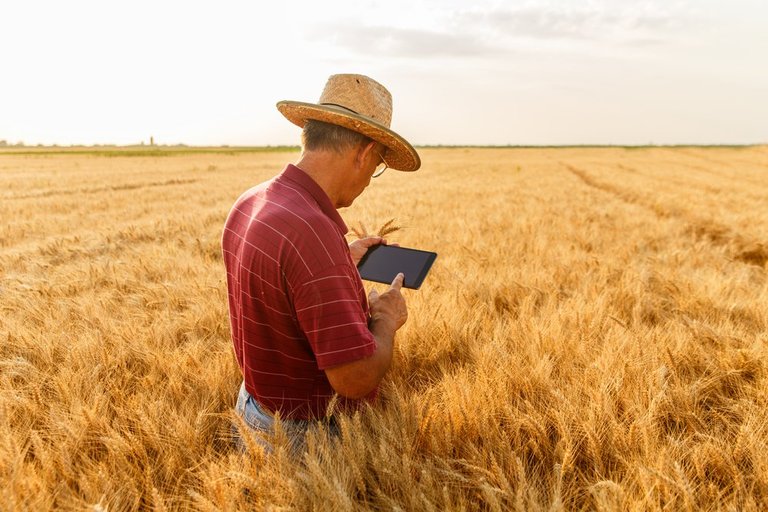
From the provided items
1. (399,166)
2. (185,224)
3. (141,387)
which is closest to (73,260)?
(185,224)

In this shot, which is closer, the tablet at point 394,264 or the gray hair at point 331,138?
the gray hair at point 331,138

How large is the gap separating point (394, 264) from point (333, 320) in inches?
26.7

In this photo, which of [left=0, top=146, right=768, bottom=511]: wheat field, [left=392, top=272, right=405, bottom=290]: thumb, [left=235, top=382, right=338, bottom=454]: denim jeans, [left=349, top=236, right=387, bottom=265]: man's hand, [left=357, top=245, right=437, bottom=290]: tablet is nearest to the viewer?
[left=0, top=146, right=768, bottom=511]: wheat field

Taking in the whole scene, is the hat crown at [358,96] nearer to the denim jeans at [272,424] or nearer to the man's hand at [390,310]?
the man's hand at [390,310]

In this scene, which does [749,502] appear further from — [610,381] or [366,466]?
[366,466]

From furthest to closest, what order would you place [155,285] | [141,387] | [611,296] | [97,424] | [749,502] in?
[155,285] < [611,296] < [141,387] < [97,424] < [749,502]

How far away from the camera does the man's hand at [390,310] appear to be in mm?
1526

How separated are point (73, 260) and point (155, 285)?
7.50ft

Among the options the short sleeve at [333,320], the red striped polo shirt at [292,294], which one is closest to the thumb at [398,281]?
the red striped polo shirt at [292,294]

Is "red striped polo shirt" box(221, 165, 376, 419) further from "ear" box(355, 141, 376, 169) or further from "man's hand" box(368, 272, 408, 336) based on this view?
"ear" box(355, 141, 376, 169)

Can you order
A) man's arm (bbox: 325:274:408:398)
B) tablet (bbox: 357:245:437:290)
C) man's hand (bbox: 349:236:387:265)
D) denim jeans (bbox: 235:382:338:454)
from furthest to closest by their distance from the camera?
man's hand (bbox: 349:236:387:265), tablet (bbox: 357:245:437:290), denim jeans (bbox: 235:382:338:454), man's arm (bbox: 325:274:408:398)

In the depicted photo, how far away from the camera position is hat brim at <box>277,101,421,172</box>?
1.45 meters

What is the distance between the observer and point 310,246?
1.29 m

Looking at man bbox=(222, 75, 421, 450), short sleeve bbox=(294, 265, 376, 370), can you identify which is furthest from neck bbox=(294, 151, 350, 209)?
short sleeve bbox=(294, 265, 376, 370)
